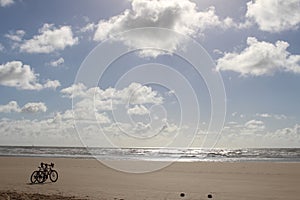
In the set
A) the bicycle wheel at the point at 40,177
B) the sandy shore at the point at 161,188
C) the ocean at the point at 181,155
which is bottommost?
the sandy shore at the point at 161,188

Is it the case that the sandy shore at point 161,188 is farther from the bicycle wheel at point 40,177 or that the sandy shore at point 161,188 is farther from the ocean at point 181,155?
the ocean at point 181,155

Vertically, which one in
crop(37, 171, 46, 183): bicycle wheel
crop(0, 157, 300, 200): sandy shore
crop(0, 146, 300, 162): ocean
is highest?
crop(0, 146, 300, 162): ocean

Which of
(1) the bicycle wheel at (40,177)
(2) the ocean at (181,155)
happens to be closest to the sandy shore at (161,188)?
(1) the bicycle wheel at (40,177)

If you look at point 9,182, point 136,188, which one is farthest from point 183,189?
point 9,182

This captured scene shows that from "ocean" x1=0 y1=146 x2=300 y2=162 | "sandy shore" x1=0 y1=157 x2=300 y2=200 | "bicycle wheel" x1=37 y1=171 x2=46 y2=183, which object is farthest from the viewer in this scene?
"ocean" x1=0 y1=146 x2=300 y2=162

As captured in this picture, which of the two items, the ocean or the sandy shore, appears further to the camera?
the ocean

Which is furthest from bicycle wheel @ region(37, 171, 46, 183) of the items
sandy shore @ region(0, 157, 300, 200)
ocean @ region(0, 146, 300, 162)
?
ocean @ region(0, 146, 300, 162)

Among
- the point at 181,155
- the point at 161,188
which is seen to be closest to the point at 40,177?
the point at 161,188

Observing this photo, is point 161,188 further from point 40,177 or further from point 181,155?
point 181,155

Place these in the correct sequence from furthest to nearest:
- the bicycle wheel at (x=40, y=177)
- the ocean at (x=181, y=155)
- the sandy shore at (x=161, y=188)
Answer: the ocean at (x=181, y=155), the bicycle wheel at (x=40, y=177), the sandy shore at (x=161, y=188)

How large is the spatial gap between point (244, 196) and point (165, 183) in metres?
5.93

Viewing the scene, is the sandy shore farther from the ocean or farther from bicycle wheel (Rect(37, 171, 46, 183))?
the ocean

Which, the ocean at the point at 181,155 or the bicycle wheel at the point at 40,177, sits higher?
the ocean at the point at 181,155

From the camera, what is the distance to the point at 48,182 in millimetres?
24141
